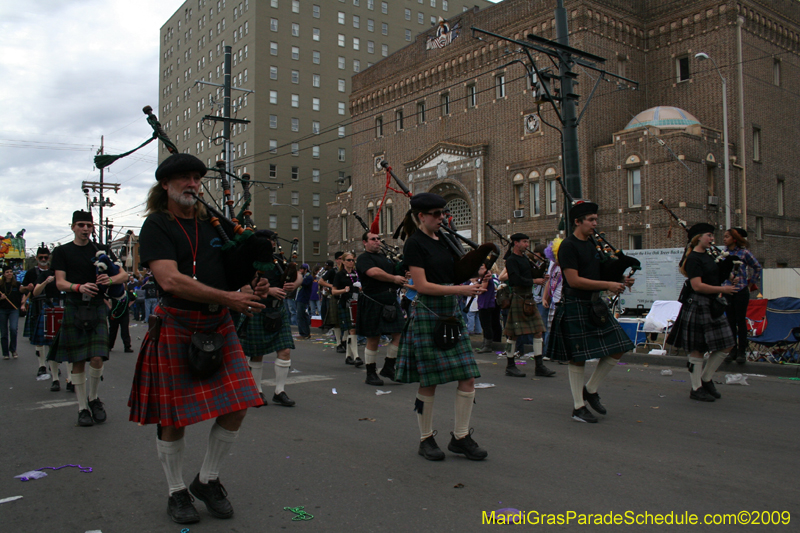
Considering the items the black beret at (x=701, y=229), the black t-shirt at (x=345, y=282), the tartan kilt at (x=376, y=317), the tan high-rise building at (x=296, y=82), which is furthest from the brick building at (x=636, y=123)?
the tan high-rise building at (x=296, y=82)

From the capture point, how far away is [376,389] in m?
7.70

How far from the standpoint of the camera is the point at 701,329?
6.62 metres

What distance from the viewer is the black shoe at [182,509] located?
3322mm

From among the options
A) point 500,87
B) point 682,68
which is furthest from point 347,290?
point 682,68

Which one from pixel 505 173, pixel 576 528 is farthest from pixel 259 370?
pixel 505 173

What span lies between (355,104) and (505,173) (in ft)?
48.9

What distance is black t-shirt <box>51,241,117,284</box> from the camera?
234 inches

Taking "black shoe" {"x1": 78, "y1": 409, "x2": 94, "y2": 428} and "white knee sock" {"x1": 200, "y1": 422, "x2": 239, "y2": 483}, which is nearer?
"white knee sock" {"x1": 200, "y1": 422, "x2": 239, "y2": 483}

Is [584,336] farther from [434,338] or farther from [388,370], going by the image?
[388,370]

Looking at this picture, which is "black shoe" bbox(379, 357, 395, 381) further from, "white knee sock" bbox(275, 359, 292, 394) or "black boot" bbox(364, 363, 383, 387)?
"white knee sock" bbox(275, 359, 292, 394)

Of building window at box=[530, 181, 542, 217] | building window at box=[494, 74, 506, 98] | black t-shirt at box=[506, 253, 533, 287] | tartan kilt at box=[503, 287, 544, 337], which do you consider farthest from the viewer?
building window at box=[494, 74, 506, 98]

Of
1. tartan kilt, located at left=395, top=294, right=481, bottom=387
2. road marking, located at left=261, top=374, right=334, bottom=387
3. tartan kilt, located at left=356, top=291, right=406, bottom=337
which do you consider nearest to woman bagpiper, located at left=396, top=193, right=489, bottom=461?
tartan kilt, located at left=395, top=294, right=481, bottom=387

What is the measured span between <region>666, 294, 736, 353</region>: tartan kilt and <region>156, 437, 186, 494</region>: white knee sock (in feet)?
18.0

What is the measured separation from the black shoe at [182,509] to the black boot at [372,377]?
4649 mm
